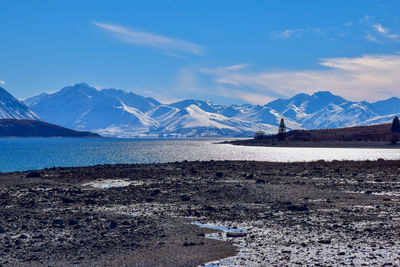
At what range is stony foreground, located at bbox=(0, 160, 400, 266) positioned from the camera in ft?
62.8

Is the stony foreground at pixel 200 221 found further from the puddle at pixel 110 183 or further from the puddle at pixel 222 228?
the puddle at pixel 110 183

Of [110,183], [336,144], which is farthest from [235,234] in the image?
[336,144]

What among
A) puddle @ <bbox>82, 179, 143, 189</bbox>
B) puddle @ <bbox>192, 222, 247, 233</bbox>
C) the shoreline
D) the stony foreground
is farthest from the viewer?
the shoreline

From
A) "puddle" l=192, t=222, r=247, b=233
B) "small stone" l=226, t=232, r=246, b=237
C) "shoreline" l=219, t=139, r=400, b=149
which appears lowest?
"puddle" l=192, t=222, r=247, b=233

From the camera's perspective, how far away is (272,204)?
108 feet

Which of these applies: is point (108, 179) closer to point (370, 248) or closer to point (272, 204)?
point (272, 204)

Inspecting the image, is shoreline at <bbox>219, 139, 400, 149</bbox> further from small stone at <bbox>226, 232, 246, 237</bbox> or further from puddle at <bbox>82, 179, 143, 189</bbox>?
small stone at <bbox>226, 232, 246, 237</bbox>

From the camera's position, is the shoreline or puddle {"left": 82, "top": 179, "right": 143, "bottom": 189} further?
the shoreline

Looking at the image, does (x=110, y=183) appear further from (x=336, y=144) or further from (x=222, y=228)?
(x=336, y=144)

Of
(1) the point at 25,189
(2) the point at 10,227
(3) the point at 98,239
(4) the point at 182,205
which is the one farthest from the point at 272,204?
(1) the point at 25,189

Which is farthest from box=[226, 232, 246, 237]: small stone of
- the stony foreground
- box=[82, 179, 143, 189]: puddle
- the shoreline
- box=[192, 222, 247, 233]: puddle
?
the shoreline

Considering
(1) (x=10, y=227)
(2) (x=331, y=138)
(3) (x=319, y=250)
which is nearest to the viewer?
(3) (x=319, y=250)

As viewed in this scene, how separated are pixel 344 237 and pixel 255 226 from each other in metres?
5.33

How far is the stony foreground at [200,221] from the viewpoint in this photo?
19141 millimetres
